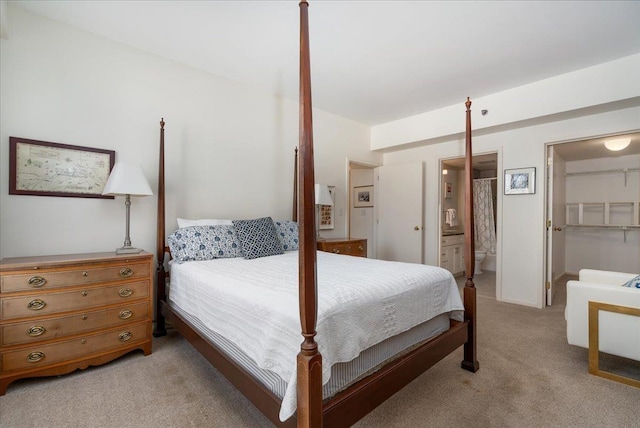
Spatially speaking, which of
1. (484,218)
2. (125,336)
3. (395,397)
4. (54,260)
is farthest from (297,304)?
(484,218)

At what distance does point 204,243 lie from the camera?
257cm

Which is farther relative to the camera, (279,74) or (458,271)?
(458,271)

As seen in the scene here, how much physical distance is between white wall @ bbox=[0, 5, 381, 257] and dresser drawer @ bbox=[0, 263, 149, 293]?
510 mm

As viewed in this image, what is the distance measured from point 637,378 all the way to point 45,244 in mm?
4267

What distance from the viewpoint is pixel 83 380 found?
1971 mm

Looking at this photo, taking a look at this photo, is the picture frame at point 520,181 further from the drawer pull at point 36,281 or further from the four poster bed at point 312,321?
the drawer pull at point 36,281

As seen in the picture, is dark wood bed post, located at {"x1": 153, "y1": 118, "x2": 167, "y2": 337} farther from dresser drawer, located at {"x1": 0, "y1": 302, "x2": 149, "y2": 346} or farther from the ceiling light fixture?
the ceiling light fixture

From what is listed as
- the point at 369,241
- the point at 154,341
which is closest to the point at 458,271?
the point at 369,241

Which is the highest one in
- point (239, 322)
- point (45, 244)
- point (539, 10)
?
point (539, 10)

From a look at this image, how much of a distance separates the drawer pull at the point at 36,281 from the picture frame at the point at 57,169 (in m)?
0.74

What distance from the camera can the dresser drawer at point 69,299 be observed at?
5.92 ft

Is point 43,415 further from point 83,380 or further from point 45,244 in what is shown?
point 45,244

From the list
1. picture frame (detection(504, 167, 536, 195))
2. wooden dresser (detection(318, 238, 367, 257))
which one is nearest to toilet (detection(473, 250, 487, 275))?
picture frame (detection(504, 167, 536, 195))

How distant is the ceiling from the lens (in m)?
2.14
